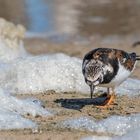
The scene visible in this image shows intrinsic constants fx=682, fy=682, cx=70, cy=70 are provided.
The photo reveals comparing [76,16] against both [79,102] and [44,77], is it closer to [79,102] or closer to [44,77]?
[44,77]

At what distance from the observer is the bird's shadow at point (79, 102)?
6406 millimetres

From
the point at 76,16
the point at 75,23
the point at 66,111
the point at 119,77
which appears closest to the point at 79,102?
the point at 66,111

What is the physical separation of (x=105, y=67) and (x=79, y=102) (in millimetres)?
799

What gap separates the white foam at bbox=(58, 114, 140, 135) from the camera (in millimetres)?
5410

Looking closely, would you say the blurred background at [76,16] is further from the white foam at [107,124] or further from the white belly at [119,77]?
the white foam at [107,124]

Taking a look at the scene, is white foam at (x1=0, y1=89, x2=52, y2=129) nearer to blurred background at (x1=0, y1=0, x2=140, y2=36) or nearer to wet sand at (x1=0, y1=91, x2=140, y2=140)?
wet sand at (x1=0, y1=91, x2=140, y2=140)

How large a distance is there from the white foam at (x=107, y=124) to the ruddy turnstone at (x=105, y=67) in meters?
0.36

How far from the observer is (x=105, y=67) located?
5.91 meters

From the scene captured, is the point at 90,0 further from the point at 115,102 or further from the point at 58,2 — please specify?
the point at 115,102

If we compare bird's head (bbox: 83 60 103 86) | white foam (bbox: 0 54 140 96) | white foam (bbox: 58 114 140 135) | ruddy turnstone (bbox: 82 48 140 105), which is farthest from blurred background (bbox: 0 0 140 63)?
white foam (bbox: 58 114 140 135)

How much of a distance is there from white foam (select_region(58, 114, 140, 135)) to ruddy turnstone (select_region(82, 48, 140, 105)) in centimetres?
36

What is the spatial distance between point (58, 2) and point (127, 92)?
34.9 ft

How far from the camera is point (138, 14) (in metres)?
15.2

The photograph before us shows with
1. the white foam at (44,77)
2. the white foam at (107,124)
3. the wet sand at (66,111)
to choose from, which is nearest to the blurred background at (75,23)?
the white foam at (44,77)
